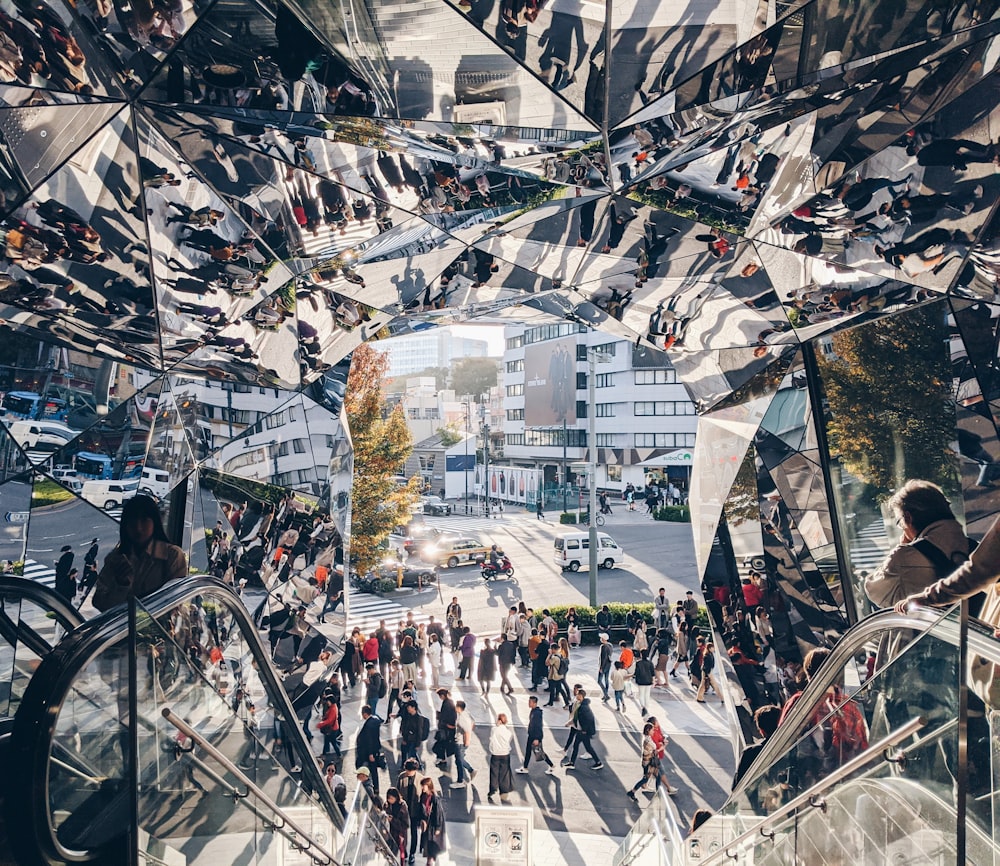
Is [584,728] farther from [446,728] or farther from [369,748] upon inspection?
[369,748]

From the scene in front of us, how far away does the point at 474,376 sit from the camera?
6638cm

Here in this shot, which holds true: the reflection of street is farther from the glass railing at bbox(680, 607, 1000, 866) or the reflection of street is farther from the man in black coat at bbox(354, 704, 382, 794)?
the glass railing at bbox(680, 607, 1000, 866)

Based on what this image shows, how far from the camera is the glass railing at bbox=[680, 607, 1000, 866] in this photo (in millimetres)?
2520

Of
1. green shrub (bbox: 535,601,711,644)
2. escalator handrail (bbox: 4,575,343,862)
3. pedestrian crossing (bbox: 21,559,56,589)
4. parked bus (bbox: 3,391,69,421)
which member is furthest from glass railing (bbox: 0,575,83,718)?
green shrub (bbox: 535,601,711,644)

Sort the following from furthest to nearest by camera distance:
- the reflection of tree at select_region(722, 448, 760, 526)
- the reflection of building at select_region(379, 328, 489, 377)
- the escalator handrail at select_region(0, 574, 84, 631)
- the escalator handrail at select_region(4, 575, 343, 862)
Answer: the reflection of building at select_region(379, 328, 489, 377) < the reflection of tree at select_region(722, 448, 760, 526) < the escalator handrail at select_region(0, 574, 84, 631) < the escalator handrail at select_region(4, 575, 343, 862)

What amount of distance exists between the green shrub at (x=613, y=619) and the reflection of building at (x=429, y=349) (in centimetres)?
8548

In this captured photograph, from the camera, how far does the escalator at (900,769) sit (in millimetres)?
2520

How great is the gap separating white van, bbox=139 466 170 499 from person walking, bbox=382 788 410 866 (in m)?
4.36

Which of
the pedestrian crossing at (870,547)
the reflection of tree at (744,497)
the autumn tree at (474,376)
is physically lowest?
the pedestrian crossing at (870,547)

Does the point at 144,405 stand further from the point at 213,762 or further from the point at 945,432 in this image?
the point at 945,432

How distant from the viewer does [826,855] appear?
3436mm

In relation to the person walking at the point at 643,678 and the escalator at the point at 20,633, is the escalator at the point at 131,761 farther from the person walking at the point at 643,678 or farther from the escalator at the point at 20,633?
the person walking at the point at 643,678

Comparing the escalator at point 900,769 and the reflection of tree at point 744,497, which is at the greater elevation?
the reflection of tree at point 744,497

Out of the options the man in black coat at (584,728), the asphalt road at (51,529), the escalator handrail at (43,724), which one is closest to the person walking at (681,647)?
the man in black coat at (584,728)
